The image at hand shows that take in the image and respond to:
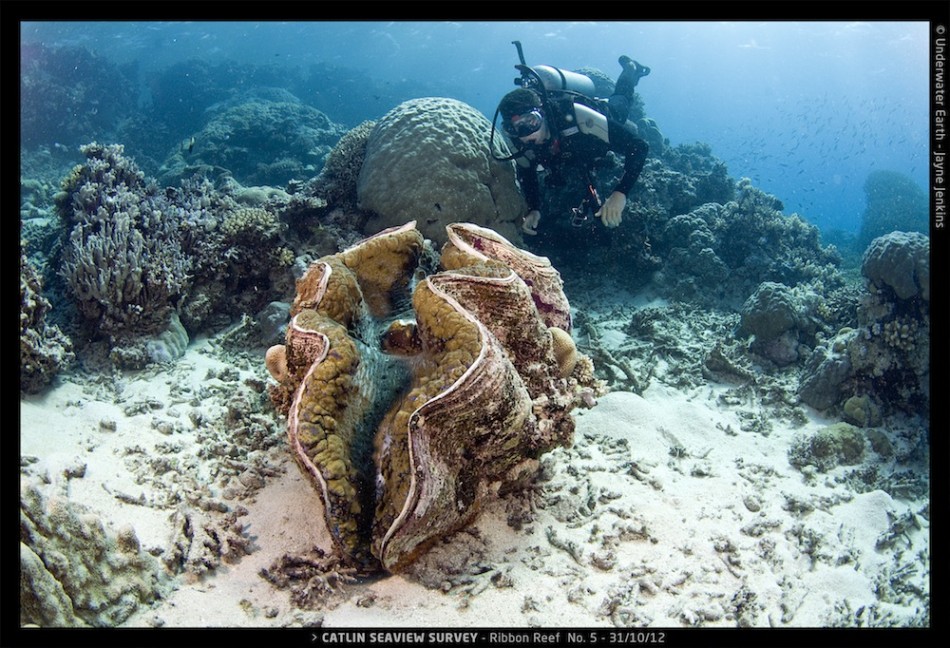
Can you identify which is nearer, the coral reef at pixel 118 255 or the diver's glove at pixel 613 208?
the coral reef at pixel 118 255

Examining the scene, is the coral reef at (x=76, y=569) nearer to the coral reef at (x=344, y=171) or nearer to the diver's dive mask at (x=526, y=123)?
the coral reef at (x=344, y=171)

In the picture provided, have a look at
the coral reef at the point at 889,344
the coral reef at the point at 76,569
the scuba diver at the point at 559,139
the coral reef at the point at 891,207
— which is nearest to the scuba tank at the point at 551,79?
the scuba diver at the point at 559,139

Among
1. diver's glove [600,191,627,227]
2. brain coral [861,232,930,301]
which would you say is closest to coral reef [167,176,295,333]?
diver's glove [600,191,627,227]

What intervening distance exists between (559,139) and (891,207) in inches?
856

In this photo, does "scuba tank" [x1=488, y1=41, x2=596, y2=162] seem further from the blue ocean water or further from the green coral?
the blue ocean water

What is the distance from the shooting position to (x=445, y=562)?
93.6 inches

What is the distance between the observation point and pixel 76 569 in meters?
1.95

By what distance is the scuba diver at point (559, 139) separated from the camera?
606 cm

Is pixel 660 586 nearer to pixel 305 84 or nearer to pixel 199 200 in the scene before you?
pixel 199 200

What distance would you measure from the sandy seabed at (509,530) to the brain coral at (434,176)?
2.97 meters

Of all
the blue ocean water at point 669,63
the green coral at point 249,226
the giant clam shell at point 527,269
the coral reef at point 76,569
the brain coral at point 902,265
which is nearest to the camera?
the coral reef at point 76,569

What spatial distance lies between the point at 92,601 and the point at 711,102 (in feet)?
396
